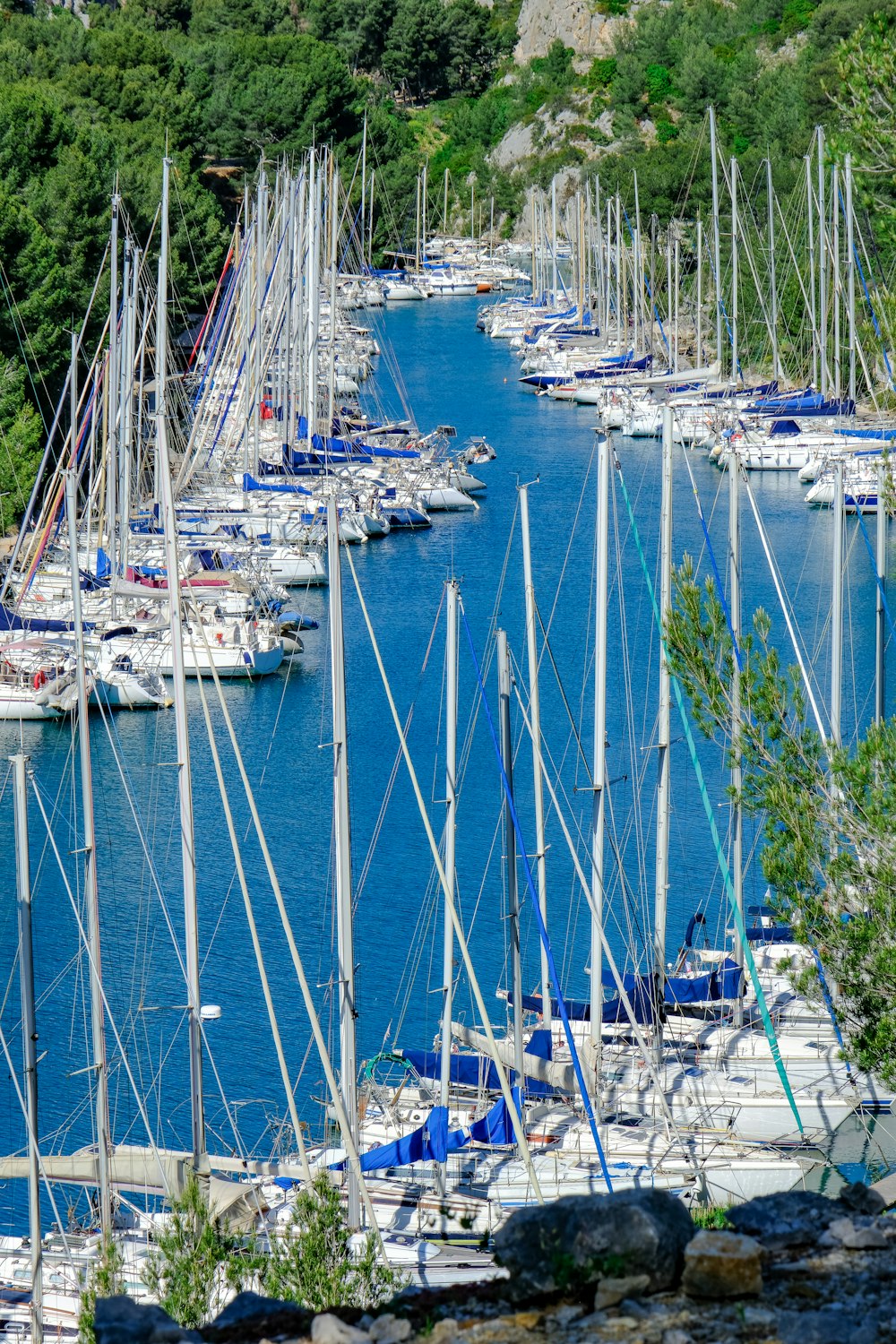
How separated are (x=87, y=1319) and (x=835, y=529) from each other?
1252cm

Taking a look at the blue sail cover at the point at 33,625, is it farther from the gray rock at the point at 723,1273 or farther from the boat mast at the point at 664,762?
the gray rock at the point at 723,1273

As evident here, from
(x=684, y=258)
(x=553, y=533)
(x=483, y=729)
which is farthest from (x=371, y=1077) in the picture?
(x=684, y=258)

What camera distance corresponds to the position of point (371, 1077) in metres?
18.0

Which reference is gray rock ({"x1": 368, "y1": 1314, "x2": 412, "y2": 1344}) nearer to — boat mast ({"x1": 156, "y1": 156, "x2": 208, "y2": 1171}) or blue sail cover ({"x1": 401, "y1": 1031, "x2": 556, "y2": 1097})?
boat mast ({"x1": 156, "y1": 156, "x2": 208, "y2": 1171})

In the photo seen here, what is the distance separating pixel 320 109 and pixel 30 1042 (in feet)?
253

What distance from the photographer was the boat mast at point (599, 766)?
57.6 feet

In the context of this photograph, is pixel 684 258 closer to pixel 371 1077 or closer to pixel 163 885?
pixel 163 885

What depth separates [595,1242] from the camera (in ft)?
28.7

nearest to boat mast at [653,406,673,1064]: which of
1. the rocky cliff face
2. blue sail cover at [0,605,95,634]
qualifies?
blue sail cover at [0,605,95,634]

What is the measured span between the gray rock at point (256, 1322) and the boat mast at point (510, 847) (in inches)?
291

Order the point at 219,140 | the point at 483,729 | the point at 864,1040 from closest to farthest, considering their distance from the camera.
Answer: the point at 864,1040 < the point at 483,729 < the point at 219,140

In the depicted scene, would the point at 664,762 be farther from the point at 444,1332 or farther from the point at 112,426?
the point at 112,426

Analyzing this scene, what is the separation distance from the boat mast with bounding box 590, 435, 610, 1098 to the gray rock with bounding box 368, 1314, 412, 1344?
8.57 meters

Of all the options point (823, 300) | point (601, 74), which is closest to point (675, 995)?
point (823, 300)
